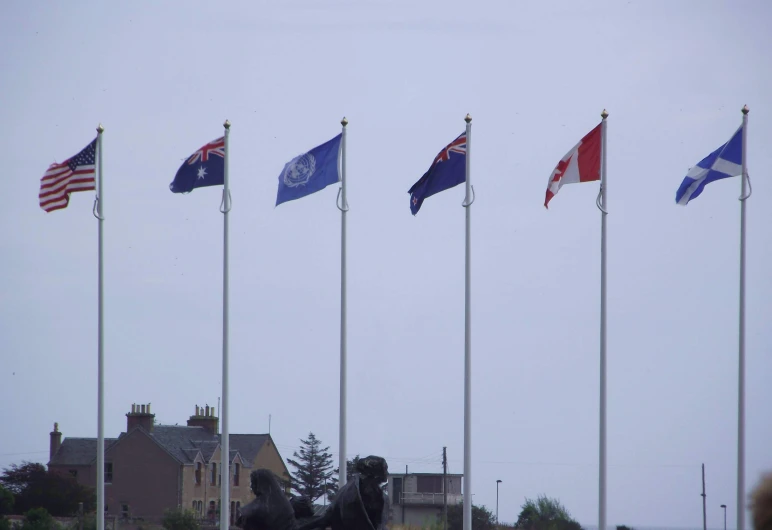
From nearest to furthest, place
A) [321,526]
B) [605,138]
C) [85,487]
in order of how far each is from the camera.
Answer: [321,526]
[605,138]
[85,487]

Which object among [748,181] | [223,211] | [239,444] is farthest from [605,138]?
[239,444]

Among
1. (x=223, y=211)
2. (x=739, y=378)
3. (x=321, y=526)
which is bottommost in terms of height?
(x=321, y=526)

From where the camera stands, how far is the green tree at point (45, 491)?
59375 millimetres

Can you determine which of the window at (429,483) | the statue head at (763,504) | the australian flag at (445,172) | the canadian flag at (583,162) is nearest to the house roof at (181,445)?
the window at (429,483)

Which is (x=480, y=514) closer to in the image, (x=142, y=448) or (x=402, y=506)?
(x=402, y=506)

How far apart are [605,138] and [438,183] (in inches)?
132

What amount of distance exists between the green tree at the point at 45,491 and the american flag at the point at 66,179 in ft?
130

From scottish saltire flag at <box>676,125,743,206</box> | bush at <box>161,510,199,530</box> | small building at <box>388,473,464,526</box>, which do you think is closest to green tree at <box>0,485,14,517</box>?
bush at <box>161,510,199,530</box>

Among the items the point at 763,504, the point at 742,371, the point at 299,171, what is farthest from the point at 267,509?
the point at 763,504

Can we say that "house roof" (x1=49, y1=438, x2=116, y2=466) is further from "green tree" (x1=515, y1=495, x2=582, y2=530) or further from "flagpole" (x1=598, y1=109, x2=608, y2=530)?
"flagpole" (x1=598, y1=109, x2=608, y2=530)

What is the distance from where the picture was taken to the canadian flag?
68.8 feet

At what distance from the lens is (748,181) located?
21906 mm

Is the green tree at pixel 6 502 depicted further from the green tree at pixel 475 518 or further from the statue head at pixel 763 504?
the statue head at pixel 763 504

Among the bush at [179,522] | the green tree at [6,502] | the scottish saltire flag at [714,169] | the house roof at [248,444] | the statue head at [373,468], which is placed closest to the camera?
the statue head at [373,468]
